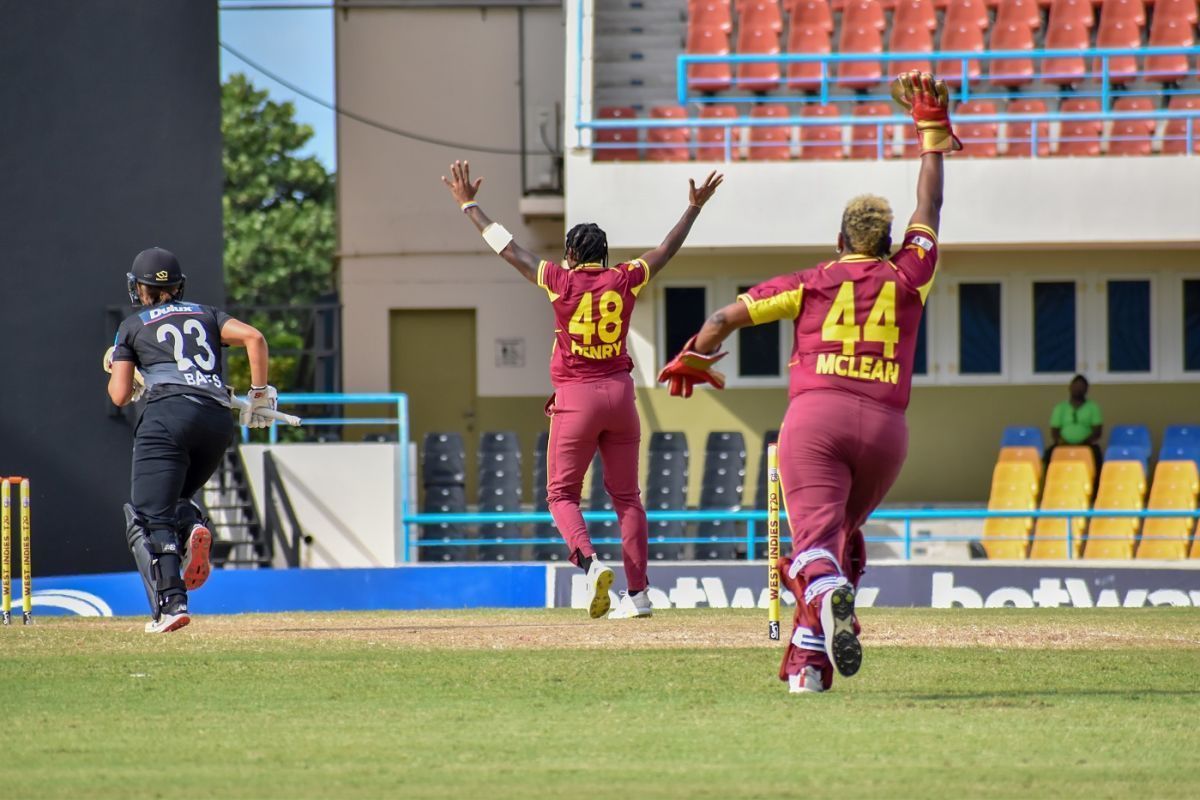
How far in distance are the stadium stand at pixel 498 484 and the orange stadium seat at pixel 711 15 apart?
6.04 meters

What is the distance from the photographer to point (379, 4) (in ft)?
89.3

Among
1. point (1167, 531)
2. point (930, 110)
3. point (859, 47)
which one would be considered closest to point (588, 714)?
point (930, 110)

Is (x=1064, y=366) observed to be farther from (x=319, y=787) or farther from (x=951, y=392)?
(x=319, y=787)

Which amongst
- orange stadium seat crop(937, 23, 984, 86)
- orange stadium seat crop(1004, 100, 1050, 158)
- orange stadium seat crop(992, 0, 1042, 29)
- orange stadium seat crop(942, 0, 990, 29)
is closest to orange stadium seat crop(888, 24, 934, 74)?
orange stadium seat crop(937, 23, 984, 86)

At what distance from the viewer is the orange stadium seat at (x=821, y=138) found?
21562 millimetres

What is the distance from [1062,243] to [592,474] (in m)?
5.93

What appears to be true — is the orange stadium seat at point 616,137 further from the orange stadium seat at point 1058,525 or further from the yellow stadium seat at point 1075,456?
the orange stadium seat at point 1058,525

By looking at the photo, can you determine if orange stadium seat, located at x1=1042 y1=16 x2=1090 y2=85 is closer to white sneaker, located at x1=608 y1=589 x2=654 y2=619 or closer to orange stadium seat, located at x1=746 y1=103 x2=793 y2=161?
orange stadium seat, located at x1=746 y1=103 x2=793 y2=161

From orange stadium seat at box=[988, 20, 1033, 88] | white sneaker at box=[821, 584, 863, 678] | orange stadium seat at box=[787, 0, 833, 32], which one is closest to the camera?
white sneaker at box=[821, 584, 863, 678]

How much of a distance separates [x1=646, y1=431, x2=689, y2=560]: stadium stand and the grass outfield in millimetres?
10095

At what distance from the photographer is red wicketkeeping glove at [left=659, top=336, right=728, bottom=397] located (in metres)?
6.83

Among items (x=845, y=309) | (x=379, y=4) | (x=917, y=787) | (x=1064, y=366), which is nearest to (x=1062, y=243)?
(x=1064, y=366)

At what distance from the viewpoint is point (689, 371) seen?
6867 mm

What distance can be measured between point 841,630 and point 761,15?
17785mm
